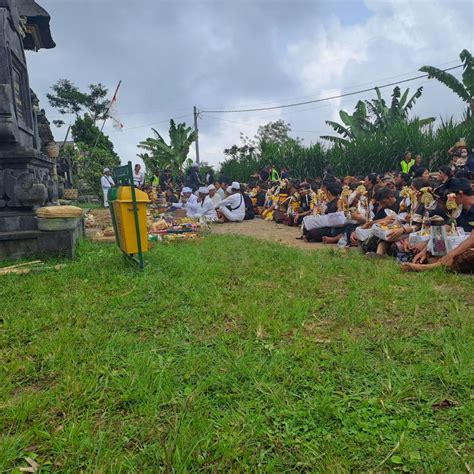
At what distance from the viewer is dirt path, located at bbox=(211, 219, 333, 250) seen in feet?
27.2

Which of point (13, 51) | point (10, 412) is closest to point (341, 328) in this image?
point (10, 412)

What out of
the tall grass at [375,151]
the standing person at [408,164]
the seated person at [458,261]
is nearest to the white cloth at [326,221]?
the seated person at [458,261]

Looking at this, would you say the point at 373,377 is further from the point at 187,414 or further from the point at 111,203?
the point at 111,203

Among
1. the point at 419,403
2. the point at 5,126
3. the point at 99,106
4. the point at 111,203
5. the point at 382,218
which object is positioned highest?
the point at 99,106

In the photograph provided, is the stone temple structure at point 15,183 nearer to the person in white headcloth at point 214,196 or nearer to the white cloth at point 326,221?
the white cloth at point 326,221

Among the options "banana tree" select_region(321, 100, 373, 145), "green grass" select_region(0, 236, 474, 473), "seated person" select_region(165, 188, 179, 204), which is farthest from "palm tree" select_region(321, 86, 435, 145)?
"green grass" select_region(0, 236, 474, 473)

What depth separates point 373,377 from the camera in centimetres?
226

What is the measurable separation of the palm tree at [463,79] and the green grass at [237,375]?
12597 millimetres

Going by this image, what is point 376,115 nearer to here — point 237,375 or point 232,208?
point 232,208

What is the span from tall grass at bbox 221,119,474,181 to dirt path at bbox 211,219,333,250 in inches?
227

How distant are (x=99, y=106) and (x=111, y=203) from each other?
34.5 meters

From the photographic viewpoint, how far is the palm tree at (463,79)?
13.5m

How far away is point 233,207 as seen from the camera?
11539 mm

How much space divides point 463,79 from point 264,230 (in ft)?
32.5
